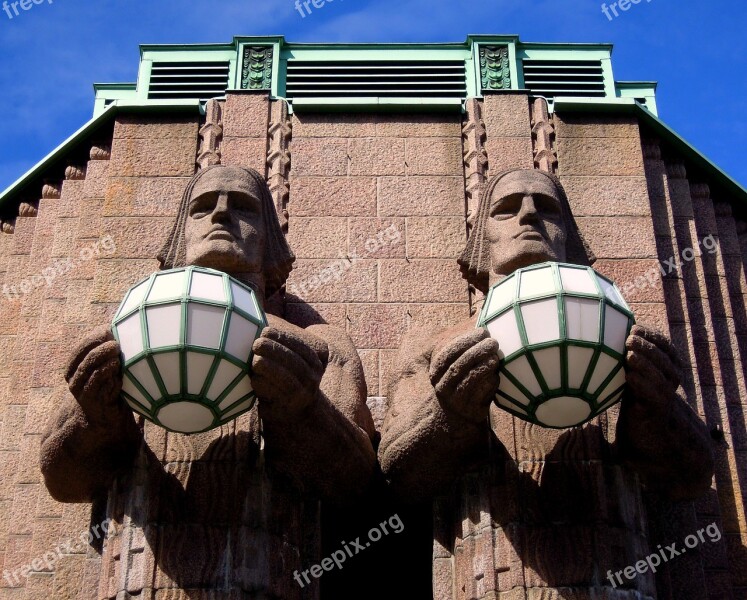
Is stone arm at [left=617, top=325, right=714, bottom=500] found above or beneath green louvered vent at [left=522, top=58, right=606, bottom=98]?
beneath

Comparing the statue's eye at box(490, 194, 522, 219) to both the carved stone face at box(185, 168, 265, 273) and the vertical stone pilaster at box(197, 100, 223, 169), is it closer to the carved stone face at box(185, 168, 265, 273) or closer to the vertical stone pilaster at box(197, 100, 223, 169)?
the carved stone face at box(185, 168, 265, 273)

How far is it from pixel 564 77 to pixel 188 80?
339cm

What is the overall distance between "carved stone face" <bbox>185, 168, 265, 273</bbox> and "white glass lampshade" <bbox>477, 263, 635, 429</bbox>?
7.01 ft

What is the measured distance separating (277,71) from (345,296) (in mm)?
2532

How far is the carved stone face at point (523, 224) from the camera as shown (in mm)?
8008

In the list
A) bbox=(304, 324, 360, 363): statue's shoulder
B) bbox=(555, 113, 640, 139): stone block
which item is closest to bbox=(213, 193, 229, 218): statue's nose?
bbox=(304, 324, 360, 363): statue's shoulder

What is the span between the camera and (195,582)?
6859mm

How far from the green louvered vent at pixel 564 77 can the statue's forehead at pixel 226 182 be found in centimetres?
351

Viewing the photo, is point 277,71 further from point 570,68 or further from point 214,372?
point 214,372

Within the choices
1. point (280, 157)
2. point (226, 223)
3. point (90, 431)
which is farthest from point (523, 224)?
point (90, 431)

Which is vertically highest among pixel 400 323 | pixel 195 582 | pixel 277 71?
pixel 277 71

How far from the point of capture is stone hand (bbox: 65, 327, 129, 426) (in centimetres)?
659

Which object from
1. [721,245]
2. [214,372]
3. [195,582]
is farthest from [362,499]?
[721,245]

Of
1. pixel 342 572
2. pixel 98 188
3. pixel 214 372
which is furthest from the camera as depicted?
pixel 98 188
